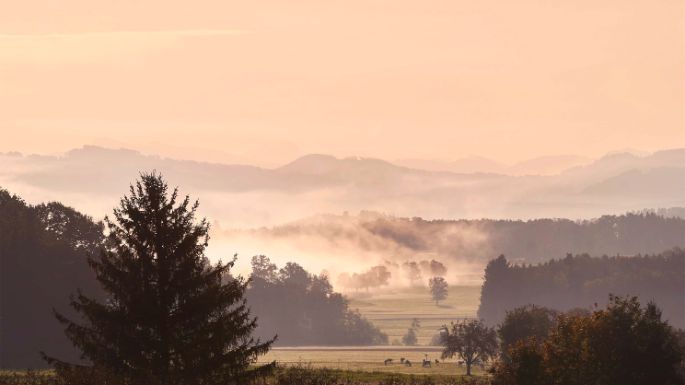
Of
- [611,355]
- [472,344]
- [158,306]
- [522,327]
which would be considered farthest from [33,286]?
[158,306]

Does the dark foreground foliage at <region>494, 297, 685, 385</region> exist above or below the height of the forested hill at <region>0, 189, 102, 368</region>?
below

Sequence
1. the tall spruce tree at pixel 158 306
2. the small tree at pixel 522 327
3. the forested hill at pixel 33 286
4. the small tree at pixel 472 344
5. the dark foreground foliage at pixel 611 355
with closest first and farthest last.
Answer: the tall spruce tree at pixel 158 306 < the dark foreground foliage at pixel 611 355 < the forested hill at pixel 33 286 < the small tree at pixel 522 327 < the small tree at pixel 472 344

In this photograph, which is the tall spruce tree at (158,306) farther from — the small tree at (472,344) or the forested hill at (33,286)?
the small tree at (472,344)

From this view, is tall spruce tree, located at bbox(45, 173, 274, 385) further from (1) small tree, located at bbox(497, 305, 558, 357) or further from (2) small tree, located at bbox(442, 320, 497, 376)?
(2) small tree, located at bbox(442, 320, 497, 376)

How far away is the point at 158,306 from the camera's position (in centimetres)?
5428

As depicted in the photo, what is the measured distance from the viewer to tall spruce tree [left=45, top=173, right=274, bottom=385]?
Answer: 5384 cm

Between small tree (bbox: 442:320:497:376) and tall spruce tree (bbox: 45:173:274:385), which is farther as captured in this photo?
small tree (bbox: 442:320:497:376)

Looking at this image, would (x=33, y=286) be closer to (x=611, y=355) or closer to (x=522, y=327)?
(x=522, y=327)

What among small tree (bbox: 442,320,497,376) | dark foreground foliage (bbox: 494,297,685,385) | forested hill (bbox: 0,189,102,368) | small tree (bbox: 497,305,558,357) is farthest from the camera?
small tree (bbox: 442,320,497,376)

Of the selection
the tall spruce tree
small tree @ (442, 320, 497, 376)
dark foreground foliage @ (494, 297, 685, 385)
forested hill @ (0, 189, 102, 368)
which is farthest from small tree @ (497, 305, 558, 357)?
the tall spruce tree

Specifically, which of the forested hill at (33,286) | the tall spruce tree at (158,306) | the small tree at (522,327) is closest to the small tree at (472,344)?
the small tree at (522,327)

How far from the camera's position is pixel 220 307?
55688 millimetres

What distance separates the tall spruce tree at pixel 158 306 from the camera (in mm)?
53844

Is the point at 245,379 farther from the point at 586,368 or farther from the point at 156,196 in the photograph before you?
the point at 586,368
